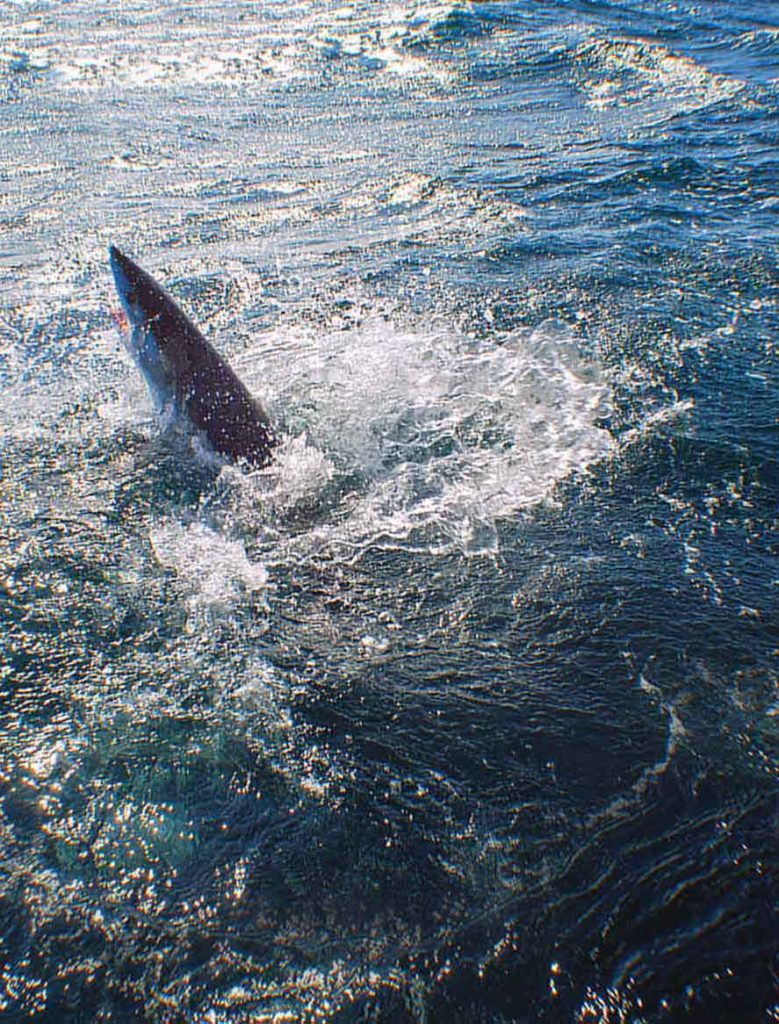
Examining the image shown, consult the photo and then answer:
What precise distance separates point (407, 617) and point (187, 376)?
7.88 feet

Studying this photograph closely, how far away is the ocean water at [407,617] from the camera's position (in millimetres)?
2768

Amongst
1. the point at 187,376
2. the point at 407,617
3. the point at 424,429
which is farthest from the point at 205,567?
the point at 424,429

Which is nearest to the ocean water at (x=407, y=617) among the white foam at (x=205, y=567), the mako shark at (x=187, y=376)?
the white foam at (x=205, y=567)

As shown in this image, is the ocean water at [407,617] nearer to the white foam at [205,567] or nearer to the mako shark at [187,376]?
the white foam at [205,567]

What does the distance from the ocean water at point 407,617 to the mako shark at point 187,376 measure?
0.19 m

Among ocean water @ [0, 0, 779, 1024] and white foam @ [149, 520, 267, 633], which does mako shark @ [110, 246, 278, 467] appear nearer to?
ocean water @ [0, 0, 779, 1024]

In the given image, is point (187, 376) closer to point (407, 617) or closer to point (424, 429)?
point (424, 429)

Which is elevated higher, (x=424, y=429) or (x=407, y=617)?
(x=424, y=429)

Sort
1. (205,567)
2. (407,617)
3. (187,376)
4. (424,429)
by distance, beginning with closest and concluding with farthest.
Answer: (407,617) → (205,567) → (187,376) → (424,429)

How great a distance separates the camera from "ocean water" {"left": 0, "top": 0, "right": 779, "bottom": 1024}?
2768mm

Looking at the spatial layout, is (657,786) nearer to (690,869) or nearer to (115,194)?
(690,869)

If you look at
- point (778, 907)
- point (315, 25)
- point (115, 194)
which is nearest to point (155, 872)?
point (778, 907)

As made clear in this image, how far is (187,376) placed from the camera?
536 cm

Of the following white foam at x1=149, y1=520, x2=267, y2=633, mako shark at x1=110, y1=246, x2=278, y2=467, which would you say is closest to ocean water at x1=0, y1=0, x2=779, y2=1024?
white foam at x1=149, y1=520, x2=267, y2=633
